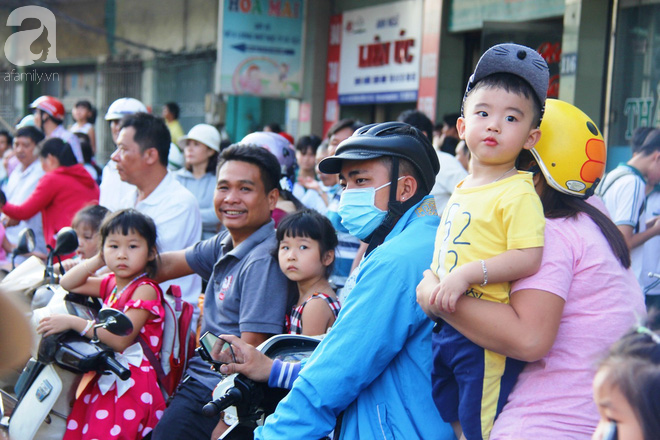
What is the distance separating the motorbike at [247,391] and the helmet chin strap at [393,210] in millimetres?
478

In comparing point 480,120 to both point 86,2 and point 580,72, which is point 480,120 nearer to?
point 580,72

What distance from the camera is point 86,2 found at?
66.4 ft

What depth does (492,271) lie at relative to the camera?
2.02 metres

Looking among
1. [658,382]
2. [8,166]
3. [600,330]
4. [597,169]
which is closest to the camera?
[658,382]

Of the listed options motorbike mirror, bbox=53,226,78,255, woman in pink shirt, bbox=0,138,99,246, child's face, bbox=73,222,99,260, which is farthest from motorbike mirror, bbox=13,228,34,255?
woman in pink shirt, bbox=0,138,99,246

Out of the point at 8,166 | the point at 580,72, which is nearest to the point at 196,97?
the point at 8,166

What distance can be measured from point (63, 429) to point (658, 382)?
3076 mm

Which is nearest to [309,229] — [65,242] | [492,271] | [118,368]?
[118,368]

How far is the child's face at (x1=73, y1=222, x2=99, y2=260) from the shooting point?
5090mm

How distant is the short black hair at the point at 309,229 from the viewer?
3.64 m

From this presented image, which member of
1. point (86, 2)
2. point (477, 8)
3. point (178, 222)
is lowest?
point (178, 222)

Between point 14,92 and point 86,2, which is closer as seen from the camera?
point 86,2

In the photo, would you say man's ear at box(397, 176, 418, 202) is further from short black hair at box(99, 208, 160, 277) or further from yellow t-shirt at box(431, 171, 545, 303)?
short black hair at box(99, 208, 160, 277)

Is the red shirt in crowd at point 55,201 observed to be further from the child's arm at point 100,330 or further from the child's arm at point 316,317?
the child's arm at point 316,317
